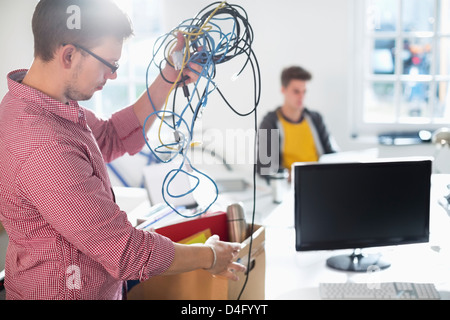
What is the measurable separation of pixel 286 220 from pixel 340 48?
2.13 meters

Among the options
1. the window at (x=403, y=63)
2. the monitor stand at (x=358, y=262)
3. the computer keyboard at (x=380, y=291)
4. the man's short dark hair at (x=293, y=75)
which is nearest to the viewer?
the computer keyboard at (x=380, y=291)

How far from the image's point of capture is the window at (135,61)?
4.19 m

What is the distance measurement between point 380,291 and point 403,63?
3.01m

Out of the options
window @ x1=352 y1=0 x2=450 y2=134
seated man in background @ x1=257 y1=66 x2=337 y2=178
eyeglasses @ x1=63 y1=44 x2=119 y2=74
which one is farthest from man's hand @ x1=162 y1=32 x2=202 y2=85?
window @ x1=352 y1=0 x2=450 y2=134

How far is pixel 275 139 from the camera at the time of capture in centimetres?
360

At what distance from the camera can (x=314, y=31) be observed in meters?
4.04

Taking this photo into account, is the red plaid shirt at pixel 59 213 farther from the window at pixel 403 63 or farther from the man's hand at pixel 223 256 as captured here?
the window at pixel 403 63

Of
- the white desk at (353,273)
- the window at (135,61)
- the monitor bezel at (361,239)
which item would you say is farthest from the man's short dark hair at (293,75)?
the monitor bezel at (361,239)

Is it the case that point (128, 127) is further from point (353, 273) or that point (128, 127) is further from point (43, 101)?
point (353, 273)

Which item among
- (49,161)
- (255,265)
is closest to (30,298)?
(49,161)

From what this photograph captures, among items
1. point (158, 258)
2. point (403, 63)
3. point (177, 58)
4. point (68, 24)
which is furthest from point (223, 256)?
point (403, 63)

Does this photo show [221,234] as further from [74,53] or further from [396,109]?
[396,109]

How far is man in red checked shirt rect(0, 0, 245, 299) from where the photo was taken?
1.15m

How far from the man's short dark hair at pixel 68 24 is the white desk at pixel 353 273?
94cm
